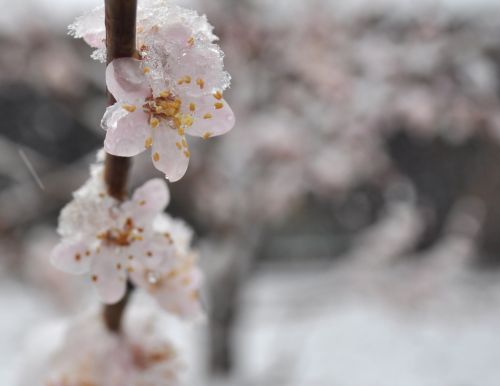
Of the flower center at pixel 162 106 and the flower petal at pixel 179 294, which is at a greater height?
the flower center at pixel 162 106

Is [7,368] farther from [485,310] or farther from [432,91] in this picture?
[485,310]

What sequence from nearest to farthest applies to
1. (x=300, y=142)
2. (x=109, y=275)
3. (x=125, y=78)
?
(x=125, y=78) → (x=109, y=275) → (x=300, y=142)

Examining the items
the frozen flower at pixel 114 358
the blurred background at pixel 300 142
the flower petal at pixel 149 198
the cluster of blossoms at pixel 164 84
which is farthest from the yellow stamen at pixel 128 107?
the blurred background at pixel 300 142

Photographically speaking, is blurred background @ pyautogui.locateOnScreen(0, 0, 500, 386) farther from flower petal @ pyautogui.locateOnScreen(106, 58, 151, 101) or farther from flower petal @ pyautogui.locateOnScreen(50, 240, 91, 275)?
flower petal @ pyautogui.locateOnScreen(106, 58, 151, 101)

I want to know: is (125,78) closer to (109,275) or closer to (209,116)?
(209,116)

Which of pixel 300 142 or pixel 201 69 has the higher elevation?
pixel 300 142

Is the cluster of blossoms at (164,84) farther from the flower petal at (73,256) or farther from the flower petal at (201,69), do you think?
the flower petal at (73,256)

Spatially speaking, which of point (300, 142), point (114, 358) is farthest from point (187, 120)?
point (300, 142)
